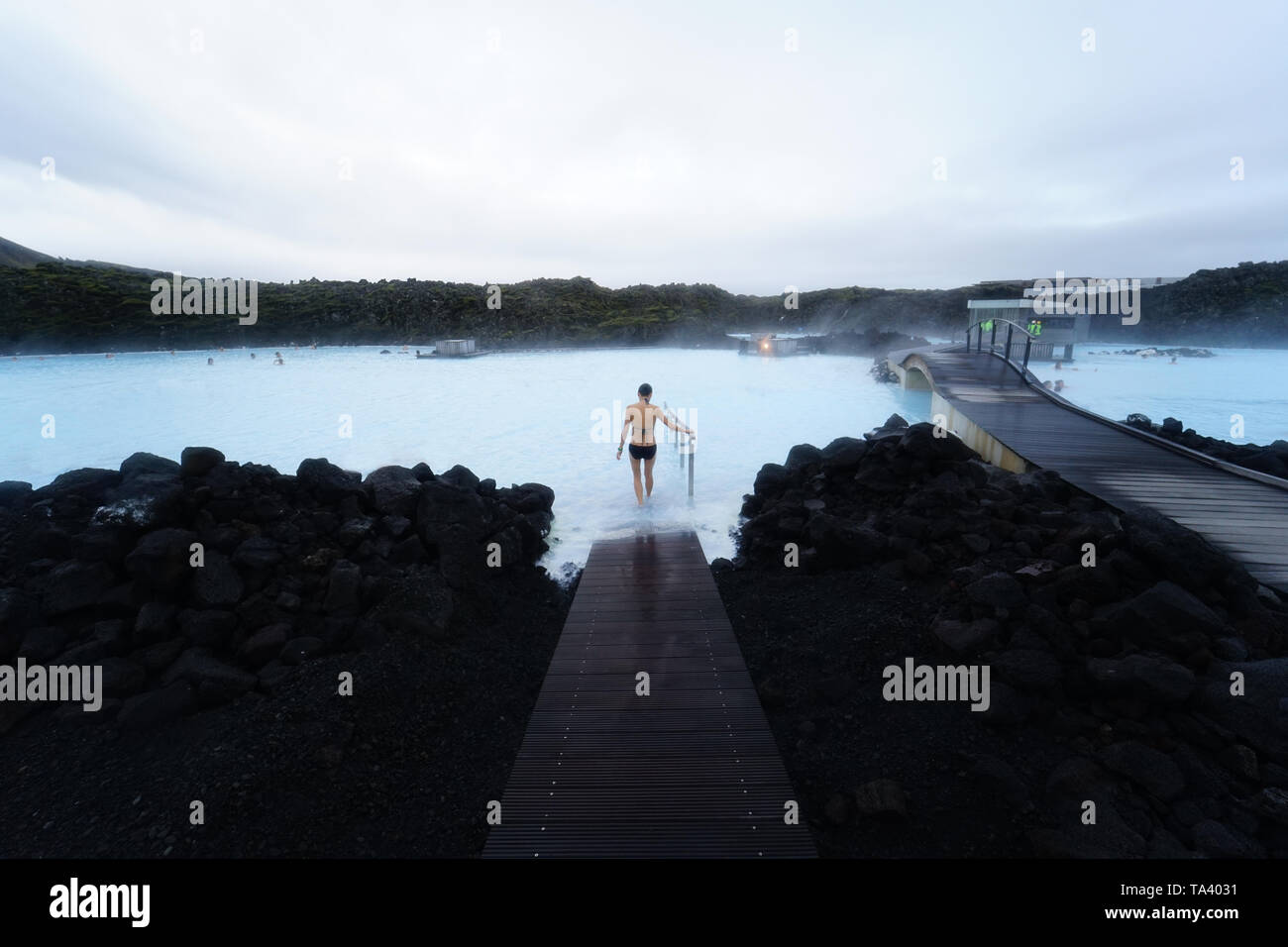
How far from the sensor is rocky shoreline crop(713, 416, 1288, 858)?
307cm

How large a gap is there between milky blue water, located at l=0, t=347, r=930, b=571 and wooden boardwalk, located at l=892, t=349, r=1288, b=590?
14.7 ft

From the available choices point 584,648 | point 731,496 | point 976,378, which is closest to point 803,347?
point 976,378

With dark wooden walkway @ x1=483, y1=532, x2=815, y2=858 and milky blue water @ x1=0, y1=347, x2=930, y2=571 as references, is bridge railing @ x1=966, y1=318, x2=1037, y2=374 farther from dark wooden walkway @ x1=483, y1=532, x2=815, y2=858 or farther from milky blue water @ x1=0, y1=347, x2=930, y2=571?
dark wooden walkway @ x1=483, y1=532, x2=815, y2=858

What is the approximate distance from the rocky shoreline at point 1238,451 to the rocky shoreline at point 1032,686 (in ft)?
13.4

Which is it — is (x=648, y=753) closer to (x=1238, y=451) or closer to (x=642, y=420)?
(x=642, y=420)

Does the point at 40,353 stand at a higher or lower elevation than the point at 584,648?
higher

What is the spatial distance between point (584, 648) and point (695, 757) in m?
1.46

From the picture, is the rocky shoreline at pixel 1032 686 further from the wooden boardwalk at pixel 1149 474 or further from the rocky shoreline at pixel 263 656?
the rocky shoreline at pixel 263 656

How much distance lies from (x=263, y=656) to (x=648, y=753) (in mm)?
3179

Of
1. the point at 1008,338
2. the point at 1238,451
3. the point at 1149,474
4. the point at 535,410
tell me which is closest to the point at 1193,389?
the point at 1008,338

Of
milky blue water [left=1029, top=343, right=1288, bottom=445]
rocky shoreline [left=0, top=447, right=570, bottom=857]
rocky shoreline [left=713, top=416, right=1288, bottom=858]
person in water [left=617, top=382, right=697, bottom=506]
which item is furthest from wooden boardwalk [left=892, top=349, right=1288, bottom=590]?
milky blue water [left=1029, top=343, right=1288, bottom=445]
